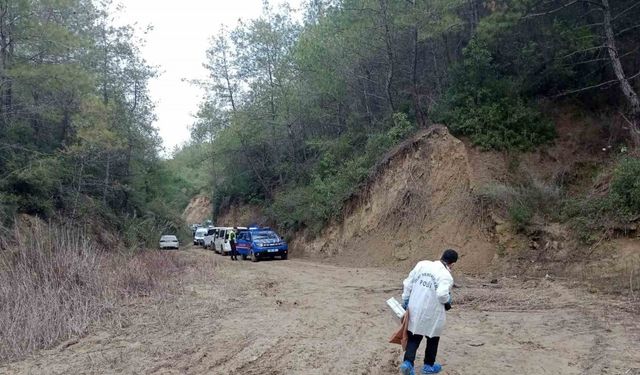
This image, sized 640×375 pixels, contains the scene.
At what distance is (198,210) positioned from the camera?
85.4 meters

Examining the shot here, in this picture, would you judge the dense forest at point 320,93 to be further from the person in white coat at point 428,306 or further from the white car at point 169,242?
the person in white coat at point 428,306

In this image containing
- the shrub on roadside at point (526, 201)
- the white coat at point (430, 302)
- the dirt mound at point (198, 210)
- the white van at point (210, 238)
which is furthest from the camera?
the dirt mound at point (198, 210)

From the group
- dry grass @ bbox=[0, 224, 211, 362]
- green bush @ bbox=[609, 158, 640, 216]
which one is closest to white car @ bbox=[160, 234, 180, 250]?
dry grass @ bbox=[0, 224, 211, 362]

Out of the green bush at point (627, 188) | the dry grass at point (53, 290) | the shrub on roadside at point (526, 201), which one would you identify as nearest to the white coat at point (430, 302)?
the dry grass at point (53, 290)

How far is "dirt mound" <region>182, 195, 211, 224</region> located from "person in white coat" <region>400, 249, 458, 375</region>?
7682 centimetres

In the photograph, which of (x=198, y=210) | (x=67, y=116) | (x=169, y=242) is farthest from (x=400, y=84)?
(x=198, y=210)

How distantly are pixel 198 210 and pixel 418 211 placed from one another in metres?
70.5

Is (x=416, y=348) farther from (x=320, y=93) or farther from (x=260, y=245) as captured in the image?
(x=320, y=93)

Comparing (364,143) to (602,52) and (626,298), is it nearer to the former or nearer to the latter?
(602,52)

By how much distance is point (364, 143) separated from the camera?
82.5 ft

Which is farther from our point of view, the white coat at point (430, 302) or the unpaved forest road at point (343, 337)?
the unpaved forest road at point (343, 337)

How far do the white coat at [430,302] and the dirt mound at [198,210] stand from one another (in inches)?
3027

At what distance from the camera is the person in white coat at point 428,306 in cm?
610

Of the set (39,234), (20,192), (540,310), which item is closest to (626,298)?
(540,310)
